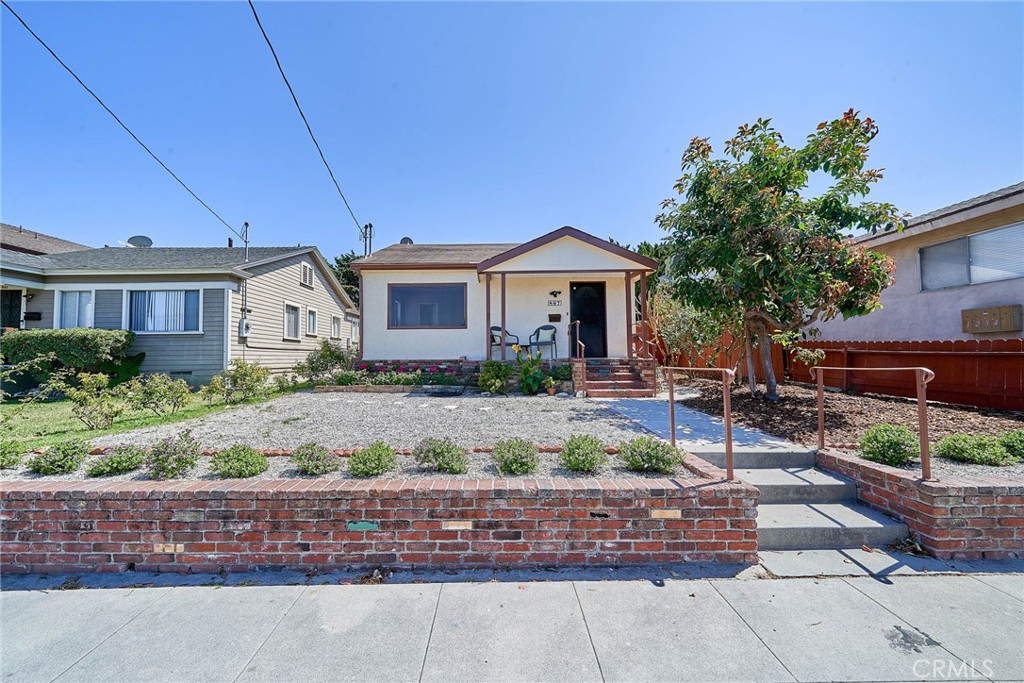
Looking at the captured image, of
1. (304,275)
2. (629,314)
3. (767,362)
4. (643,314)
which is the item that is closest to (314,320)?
(304,275)

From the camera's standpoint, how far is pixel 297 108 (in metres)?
8.55

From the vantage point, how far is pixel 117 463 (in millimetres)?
3170

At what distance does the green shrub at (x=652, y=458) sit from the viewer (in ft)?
10.5

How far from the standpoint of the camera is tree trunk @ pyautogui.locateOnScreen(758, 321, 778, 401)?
6.81m

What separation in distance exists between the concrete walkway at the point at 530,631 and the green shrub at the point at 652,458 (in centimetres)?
82

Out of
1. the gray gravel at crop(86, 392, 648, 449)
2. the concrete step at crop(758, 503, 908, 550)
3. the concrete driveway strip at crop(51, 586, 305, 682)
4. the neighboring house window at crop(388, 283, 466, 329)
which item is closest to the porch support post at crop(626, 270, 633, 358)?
the gray gravel at crop(86, 392, 648, 449)

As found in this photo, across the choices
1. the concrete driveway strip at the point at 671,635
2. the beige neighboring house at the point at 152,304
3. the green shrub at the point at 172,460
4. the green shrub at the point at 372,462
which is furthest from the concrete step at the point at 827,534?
the beige neighboring house at the point at 152,304

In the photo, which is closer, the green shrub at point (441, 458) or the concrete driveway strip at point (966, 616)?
the concrete driveway strip at point (966, 616)

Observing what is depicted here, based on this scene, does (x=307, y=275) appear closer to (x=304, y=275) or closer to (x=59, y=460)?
(x=304, y=275)

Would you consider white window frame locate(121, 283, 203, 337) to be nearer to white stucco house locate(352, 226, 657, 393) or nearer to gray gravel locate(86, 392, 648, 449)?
white stucco house locate(352, 226, 657, 393)

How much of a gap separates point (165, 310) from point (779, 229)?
47.0 feet

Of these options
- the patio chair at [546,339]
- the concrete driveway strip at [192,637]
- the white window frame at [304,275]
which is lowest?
the concrete driveway strip at [192,637]

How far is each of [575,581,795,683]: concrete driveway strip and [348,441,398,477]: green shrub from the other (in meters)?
1.62

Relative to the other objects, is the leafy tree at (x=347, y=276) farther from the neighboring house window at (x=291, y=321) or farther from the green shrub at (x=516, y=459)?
the green shrub at (x=516, y=459)
